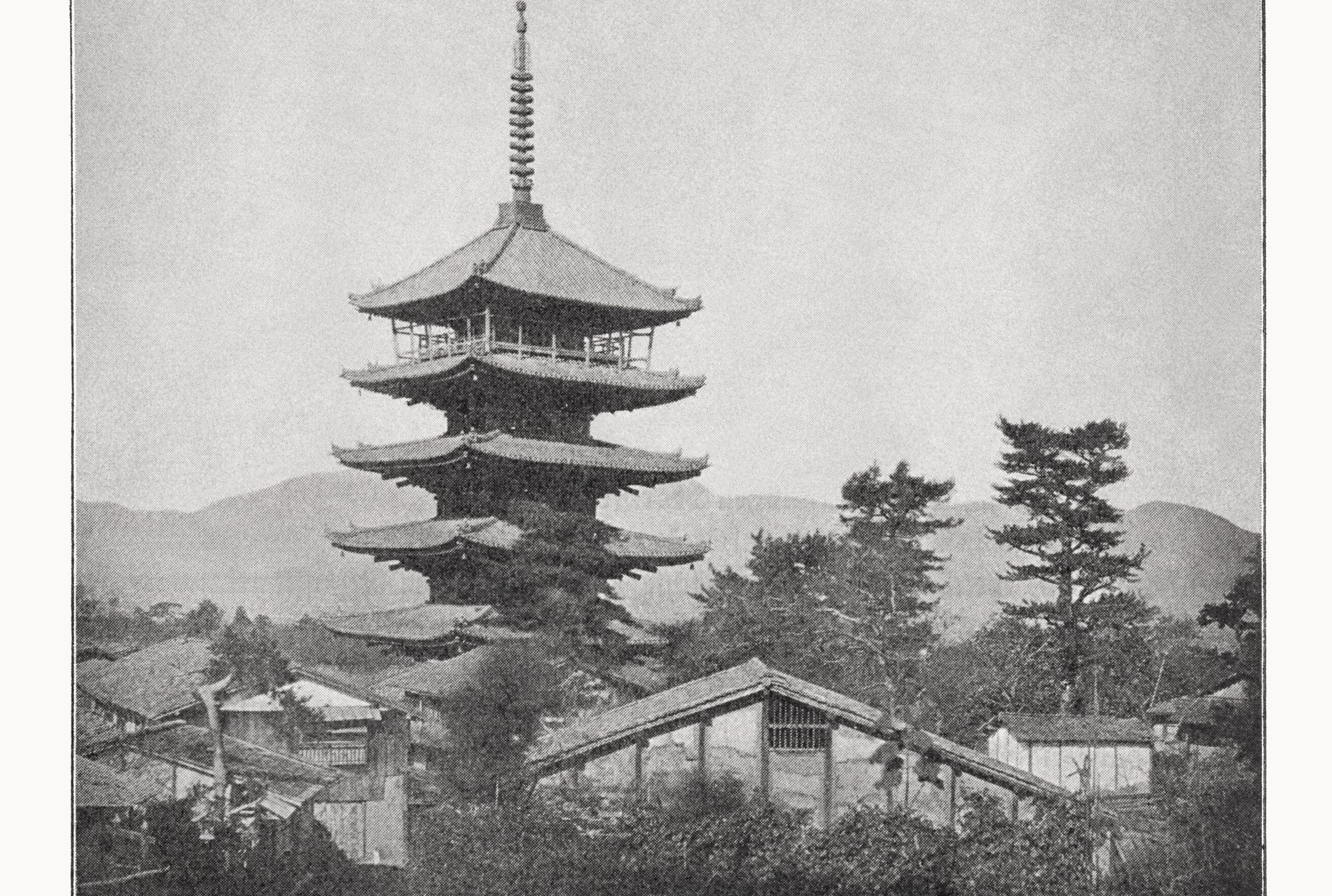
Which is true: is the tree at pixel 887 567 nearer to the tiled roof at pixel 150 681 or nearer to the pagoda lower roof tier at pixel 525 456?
the pagoda lower roof tier at pixel 525 456

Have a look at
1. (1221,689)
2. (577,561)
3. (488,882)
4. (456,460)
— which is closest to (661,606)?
(577,561)

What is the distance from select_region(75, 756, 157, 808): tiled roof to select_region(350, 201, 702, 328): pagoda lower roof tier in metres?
4.00

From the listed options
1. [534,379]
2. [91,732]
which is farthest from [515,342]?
[91,732]

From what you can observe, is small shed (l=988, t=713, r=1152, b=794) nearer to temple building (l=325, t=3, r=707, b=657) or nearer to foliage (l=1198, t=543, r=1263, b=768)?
foliage (l=1198, t=543, r=1263, b=768)

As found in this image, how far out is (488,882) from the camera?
445 inches

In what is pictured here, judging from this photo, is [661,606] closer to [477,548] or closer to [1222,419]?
[477,548]

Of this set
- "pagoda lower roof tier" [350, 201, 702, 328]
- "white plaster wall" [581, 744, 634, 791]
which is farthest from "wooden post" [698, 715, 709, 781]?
"pagoda lower roof tier" [350, 201, 702, 328]

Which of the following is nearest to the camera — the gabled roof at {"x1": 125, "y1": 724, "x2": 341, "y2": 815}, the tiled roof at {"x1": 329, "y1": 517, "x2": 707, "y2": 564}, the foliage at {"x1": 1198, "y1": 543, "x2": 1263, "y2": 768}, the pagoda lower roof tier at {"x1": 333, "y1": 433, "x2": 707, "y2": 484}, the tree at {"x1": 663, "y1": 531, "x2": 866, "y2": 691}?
the gabled roof at {"x1": 125, "y1": 724, "x2": 341, "y2": 815}

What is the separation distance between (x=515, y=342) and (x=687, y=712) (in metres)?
4.07

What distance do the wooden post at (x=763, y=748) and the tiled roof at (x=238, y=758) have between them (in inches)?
118

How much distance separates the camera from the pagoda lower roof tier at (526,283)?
1340 centimetres

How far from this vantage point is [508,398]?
46.2ft

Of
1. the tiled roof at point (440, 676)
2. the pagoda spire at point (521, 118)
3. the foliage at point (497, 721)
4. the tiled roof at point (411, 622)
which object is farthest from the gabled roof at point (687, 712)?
the pagoda spire at point (521, 118)

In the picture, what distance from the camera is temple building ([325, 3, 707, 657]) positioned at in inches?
530
